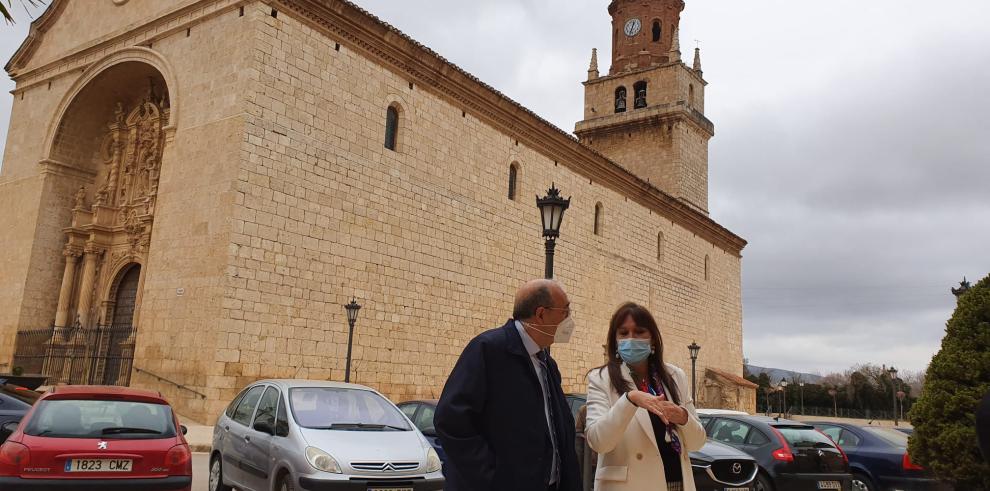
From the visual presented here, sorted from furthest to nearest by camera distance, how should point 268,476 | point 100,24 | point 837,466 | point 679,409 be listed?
1. point 100,24
2. point 837,466
3. point 268,476
4. point 679,409

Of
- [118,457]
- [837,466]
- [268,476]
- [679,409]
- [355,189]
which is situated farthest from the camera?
[355,189]

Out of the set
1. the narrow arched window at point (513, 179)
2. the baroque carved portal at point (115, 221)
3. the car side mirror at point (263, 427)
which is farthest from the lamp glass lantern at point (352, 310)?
the narrow arched window at point (513, 179)

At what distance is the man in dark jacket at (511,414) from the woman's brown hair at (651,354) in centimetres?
38

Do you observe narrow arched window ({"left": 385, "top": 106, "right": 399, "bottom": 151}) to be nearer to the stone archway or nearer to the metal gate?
the stone archway

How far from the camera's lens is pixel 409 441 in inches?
272

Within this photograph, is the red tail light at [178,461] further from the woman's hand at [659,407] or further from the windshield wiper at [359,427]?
the woman's hand at [659,407]

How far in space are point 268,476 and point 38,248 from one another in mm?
14747

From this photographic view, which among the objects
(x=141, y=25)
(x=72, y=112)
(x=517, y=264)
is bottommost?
(x=517, y=264)

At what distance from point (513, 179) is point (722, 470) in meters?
14.8

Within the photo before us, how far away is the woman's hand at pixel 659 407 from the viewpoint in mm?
3051

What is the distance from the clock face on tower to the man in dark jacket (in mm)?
34056

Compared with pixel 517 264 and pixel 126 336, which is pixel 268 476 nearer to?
pixel 126 336

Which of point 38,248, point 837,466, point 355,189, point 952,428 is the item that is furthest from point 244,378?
point 952,428

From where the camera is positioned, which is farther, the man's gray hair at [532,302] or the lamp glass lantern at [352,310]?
the lamp glass lantern at [352,310]
